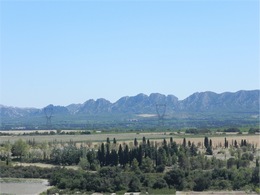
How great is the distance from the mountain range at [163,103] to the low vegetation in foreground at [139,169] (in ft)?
283

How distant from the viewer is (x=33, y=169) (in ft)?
85.7

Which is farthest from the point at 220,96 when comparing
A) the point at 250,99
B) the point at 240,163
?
the point at 240,163

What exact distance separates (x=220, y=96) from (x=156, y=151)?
4255 inches

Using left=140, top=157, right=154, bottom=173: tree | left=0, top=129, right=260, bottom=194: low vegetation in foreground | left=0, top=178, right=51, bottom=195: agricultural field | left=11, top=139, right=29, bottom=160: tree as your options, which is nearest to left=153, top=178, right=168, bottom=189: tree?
left=0, top=129, right=260, bottom=194: low vegetation in foreground

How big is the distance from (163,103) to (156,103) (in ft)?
9.84

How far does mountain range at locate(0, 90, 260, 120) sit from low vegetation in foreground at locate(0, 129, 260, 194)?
8634 cm

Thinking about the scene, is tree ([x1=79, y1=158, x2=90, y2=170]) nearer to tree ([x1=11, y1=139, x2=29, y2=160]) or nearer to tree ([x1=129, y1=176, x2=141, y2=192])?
tree ([x1=11, y1=139, x2=29, y2=160])

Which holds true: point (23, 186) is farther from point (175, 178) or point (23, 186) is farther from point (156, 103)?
point (156, 103)

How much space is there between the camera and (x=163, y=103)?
Result: 452 feet

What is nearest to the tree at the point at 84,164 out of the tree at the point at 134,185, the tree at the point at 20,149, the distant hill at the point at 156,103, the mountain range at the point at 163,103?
the tree at the point at 20,149

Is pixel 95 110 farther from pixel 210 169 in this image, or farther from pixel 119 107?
pixel 210 169

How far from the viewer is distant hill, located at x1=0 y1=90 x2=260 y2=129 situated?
401 ft

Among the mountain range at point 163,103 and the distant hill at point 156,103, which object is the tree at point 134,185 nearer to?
the mountain range at point 163,103

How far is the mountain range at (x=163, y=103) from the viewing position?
123 meters
